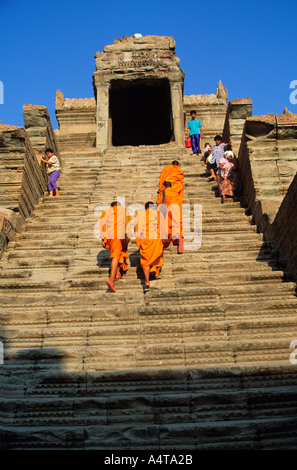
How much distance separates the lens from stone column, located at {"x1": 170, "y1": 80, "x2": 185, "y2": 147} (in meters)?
14.0

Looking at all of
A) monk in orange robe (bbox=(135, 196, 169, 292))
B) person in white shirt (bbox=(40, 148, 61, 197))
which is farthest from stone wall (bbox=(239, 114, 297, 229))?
person in white shirt (bbox=(40, 148, 61, 197))

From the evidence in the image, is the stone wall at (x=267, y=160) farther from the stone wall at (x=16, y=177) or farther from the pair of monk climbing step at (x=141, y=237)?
the stone wall at (x=16, y=177)

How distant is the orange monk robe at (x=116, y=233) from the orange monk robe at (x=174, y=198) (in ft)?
2.54

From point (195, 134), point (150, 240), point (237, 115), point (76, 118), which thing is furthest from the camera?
point (76, 118)

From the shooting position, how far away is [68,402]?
4156mm

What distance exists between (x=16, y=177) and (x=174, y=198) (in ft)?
9.55

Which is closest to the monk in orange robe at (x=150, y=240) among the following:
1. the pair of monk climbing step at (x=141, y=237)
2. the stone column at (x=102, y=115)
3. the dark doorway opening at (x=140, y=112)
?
the pair of monk climbing step at (x=141, y=237)

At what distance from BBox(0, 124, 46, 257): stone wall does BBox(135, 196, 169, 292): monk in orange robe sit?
7.78ft

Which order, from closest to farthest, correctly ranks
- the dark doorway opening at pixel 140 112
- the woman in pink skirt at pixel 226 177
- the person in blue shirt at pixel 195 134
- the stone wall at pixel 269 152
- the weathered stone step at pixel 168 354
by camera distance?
the weathered stone step at pixel 168 354 → the stone wall at pixel 269 152 → the woman in pink skirt at pixel 226 177 → the person in blue shirt at pixel 195 134 → the dark doorway opening at pixel 140 112

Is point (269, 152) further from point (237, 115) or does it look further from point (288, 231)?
point (288, 231)

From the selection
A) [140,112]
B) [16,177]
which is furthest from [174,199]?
[140,112]

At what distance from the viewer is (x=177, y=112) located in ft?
46.8

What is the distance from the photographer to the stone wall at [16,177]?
7.94 m

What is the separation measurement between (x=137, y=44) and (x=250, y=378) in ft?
42.0
